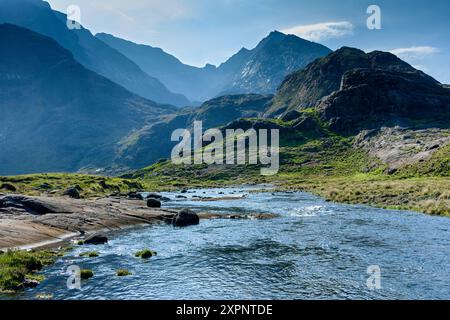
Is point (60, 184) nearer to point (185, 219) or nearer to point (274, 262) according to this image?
point (185, 219)

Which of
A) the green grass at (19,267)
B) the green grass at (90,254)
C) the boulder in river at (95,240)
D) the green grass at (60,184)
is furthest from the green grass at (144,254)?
the green grass at (60,184)

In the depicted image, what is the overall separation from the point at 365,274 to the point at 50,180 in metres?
134

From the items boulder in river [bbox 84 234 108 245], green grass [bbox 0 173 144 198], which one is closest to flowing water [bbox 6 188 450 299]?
boulder in river [bbox 84 234 108 245]

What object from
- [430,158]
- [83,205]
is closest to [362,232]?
[83,205]

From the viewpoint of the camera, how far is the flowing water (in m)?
31.2

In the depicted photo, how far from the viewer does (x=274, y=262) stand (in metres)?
40.6

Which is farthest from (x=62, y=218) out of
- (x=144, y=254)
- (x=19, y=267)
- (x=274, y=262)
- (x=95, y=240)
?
(x=274, y=262)

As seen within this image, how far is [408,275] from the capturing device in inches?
1342

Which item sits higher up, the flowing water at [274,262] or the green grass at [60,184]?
the flowing water at [274,262]

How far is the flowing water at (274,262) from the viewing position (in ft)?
102

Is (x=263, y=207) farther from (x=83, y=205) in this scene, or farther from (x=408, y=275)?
(x=408, y=275)

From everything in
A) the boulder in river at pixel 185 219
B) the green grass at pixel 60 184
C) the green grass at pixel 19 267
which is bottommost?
the green grass at pixel 60 184

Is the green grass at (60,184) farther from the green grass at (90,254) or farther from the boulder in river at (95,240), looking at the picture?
the green grass at (90,254)

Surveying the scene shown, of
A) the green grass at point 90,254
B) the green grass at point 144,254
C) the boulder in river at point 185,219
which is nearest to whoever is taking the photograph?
the green grass at point 144,254
